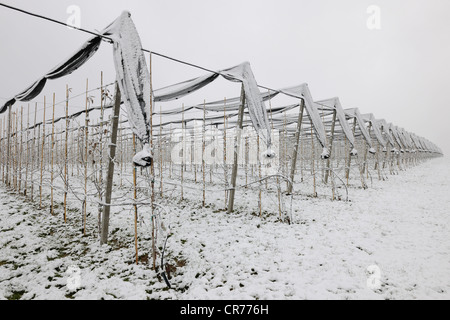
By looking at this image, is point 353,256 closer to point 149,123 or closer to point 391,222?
point 391,222

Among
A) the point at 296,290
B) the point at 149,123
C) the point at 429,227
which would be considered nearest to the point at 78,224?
the point at 149,123

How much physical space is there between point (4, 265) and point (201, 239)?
335cm

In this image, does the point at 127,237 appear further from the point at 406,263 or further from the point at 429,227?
the point at 429,227

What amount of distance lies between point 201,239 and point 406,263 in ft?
12.1

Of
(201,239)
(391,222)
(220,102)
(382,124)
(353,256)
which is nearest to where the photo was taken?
(353,256)

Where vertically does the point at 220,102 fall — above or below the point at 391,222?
above

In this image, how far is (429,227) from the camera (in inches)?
197

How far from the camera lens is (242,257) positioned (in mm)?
3770

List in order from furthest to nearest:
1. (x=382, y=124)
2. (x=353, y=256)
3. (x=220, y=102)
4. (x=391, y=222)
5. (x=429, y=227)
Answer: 1. (x=382, y=124)
2. (x=220, y=102)
3. (x=391, y=222)
4. (x=429, y=227)
5. (x=353, y=256)

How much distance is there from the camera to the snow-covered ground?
286cm

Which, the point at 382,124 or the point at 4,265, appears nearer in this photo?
the point at 4,265

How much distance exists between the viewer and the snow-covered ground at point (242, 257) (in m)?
2.86
